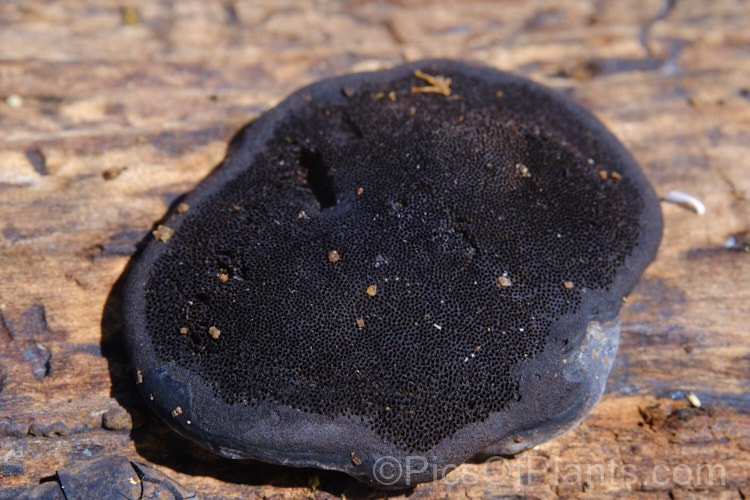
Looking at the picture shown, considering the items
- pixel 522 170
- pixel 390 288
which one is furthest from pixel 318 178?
pixel 522 170

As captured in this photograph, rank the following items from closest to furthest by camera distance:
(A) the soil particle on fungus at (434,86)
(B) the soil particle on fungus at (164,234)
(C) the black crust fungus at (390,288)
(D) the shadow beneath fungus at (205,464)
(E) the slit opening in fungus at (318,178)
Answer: (C) the black crust fungus at (390,288), (D) the shadow beneath fungus at (205,464), (B) the soil particle on fungus at (164,234), (E) the slit opening in fungus at (318,178), (A) the soil particle on fungus at (434,86)

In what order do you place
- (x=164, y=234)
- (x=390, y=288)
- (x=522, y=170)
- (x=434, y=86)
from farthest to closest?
1. (x=434, y=86)
2. (x=522, y=170)
3. (x=164, y=234)
4. (x=390, y=288)

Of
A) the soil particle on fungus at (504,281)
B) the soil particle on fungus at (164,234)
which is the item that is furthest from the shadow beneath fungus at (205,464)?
the soil particle on fungus at (504,281)

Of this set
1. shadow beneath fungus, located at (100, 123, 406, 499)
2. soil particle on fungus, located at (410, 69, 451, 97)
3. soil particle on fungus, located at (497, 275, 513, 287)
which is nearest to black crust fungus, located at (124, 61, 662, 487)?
soil particle on fungus, located at (497, 275, 513, 287)

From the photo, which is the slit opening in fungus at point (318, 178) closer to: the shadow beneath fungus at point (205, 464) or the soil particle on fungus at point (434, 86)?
the soil particle on fungus at point (434, 86)

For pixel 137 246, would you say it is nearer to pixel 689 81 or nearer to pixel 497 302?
pixel 497 302

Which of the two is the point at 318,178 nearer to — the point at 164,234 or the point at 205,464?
the point at 164,234

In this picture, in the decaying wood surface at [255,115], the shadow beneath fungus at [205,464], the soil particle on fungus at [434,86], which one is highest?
the soil particle on fungus at [434,86]
